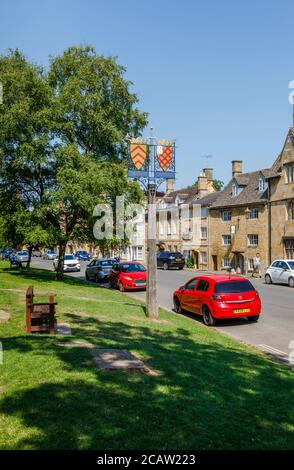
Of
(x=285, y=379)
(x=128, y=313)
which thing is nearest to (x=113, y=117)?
(x=128, y=313)

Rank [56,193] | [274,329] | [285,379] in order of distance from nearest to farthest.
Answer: [285,379] < [274,329] < [56,193]

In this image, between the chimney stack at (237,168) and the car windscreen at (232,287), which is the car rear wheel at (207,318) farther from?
the chimney stack at (237,168)

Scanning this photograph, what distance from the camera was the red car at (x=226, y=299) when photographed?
46.6 feet

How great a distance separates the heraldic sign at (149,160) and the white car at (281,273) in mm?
15499

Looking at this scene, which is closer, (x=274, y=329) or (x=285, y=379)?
(x=285, y=379)

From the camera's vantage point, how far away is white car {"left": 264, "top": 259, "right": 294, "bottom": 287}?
2766cm

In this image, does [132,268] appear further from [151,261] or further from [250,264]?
[250,264]

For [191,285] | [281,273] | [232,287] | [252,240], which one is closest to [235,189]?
[252,240]

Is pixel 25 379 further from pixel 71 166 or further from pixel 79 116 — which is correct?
pixel 79 116

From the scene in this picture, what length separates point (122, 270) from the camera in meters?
25.0

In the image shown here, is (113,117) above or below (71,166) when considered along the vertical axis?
above

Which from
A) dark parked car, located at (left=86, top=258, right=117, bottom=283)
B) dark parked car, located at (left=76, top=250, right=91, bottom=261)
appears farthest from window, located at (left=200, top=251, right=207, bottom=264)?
dark parked car, located at (left=76, top=250, right=91, bottom=261)

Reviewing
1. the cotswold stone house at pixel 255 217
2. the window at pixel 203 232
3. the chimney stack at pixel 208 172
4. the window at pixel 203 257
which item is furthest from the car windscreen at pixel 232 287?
the chimney stack at pixel 208 172
